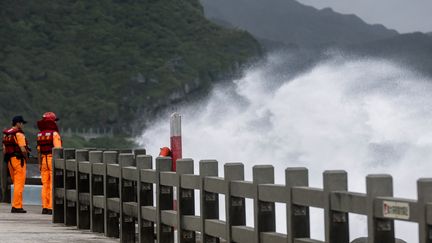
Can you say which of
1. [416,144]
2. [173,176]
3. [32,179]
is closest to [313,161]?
[416,144]

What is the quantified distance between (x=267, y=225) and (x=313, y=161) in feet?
117

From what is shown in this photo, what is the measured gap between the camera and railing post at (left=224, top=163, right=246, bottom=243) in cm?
1180

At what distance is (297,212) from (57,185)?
9.36m

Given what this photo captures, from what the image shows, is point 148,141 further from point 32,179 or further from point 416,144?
point 32,179

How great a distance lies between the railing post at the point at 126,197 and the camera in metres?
15.8

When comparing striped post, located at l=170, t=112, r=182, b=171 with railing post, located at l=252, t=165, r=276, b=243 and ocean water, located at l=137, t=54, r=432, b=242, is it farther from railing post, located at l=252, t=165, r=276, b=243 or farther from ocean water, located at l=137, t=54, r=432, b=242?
ocean water, located at l=137, t=54, r=432, b=242

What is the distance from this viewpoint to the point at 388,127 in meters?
46.5

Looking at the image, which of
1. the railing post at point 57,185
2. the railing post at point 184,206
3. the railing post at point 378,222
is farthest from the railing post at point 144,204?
the railing post at point 378,222

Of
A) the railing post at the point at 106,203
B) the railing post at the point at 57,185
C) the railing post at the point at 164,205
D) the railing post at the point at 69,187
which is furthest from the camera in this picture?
the railing post at the point at 57,185

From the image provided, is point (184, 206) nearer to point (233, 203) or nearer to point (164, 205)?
point (164, 205)

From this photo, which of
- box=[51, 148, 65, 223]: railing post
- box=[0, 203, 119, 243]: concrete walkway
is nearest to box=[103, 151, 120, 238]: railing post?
box=[0, 203, 119, 243]: concrete walkway

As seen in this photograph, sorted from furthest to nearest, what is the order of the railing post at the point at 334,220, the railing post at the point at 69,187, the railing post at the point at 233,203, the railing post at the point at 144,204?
1. the railing post at the point at 69,187
2. the railing post at the point at 144,204
3. the railing post at the point at 233,203
4. the railing post at the point at 334,220

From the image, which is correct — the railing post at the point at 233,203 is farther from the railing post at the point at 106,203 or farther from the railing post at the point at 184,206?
the railing post at the point at 106,203

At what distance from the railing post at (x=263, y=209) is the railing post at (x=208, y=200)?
1.43m
